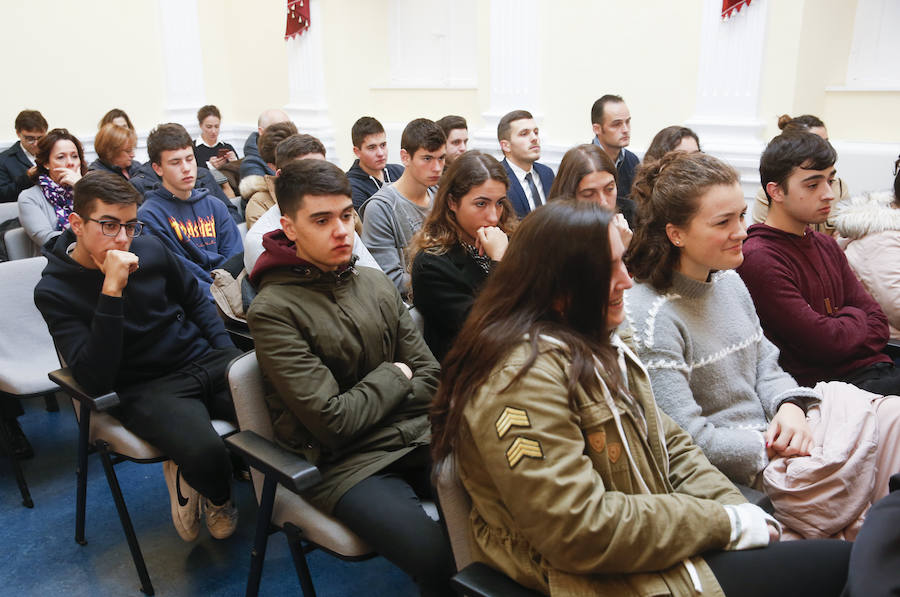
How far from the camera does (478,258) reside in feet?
8.02

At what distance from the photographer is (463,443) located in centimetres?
129

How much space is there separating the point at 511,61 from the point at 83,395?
4.12 meters

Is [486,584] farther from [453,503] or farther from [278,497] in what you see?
[278,497]

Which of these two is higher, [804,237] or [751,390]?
[804,237]

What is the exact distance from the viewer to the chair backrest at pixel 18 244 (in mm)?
3611

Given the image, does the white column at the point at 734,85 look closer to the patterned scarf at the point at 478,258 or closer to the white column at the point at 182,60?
the patterned scarf at the point at 478,258

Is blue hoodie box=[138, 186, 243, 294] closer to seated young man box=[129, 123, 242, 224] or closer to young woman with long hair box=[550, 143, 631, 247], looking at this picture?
seated young man box=[129, 123, 242, 224]

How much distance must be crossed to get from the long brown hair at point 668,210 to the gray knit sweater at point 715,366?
0.17 feet

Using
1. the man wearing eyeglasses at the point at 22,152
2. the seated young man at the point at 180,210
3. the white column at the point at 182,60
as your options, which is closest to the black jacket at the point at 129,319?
the seated young man at the point at 180,210

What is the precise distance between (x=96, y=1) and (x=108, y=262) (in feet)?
16.7

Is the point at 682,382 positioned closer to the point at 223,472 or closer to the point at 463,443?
the point at 463,443

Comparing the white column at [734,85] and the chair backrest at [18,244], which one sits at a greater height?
the white column at [734,85]

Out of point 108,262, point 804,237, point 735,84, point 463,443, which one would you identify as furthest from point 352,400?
point 735,84

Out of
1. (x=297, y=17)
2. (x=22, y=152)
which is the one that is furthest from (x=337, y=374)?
(x=297, y=17)
